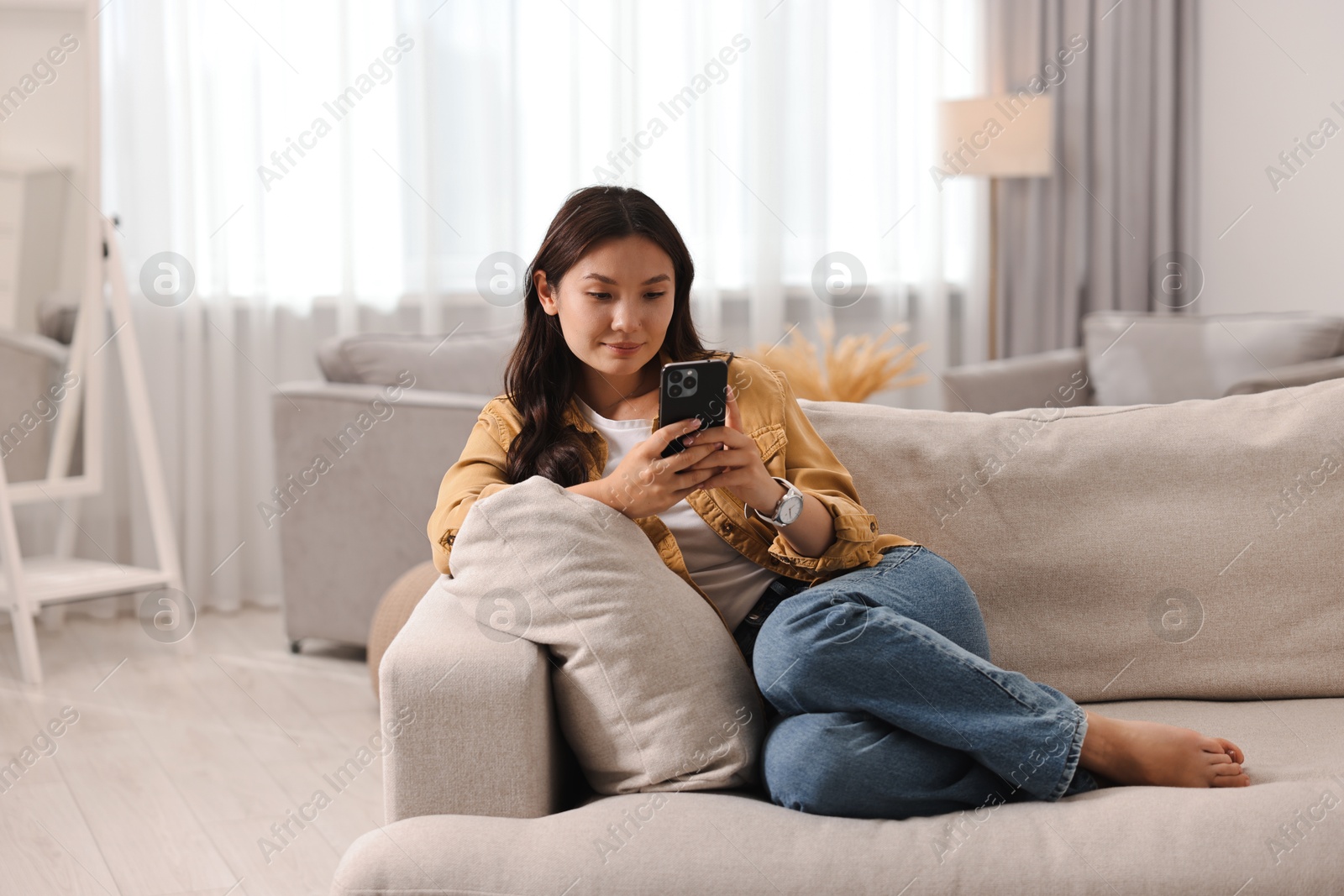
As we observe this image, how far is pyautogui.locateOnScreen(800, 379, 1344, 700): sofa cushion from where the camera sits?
4.96 ft

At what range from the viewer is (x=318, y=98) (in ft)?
11.4

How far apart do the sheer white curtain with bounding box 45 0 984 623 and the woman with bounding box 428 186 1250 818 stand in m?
2.23

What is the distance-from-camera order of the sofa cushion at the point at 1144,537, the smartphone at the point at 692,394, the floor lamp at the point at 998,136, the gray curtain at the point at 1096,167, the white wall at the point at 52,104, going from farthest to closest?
the gray curtain at the point at 1096,167 < the floor lamp at the point at 998,136 < the white wall at the point at 52,104 < the sofa cushion at the point at 1144,537 < the smartphone at the point at 692,394

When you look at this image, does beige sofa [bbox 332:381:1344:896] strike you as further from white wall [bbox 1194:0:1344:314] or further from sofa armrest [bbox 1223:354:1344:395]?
white wall [bbox 1194:0:1344:314]

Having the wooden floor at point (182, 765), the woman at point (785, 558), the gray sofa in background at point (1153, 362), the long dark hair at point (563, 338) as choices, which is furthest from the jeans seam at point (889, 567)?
the gray sofa in background at point (1153, 362)

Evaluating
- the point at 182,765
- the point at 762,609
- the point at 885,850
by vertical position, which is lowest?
the point at 182,765

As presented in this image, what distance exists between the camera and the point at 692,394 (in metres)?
1.29

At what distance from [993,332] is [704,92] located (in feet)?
4.27

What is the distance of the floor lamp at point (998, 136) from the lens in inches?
151

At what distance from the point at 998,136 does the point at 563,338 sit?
2788 mm

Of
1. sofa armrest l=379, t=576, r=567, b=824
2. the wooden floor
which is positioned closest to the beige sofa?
sofa armrest l=379, t=576, r=567, b=824

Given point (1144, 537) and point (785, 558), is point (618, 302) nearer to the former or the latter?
point (785, 558)

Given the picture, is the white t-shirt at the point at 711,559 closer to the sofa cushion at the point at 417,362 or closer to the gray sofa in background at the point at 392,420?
the gray sofa in background at the point at 392,420

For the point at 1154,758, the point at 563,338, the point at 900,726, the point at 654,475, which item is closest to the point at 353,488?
the point at 563,338
